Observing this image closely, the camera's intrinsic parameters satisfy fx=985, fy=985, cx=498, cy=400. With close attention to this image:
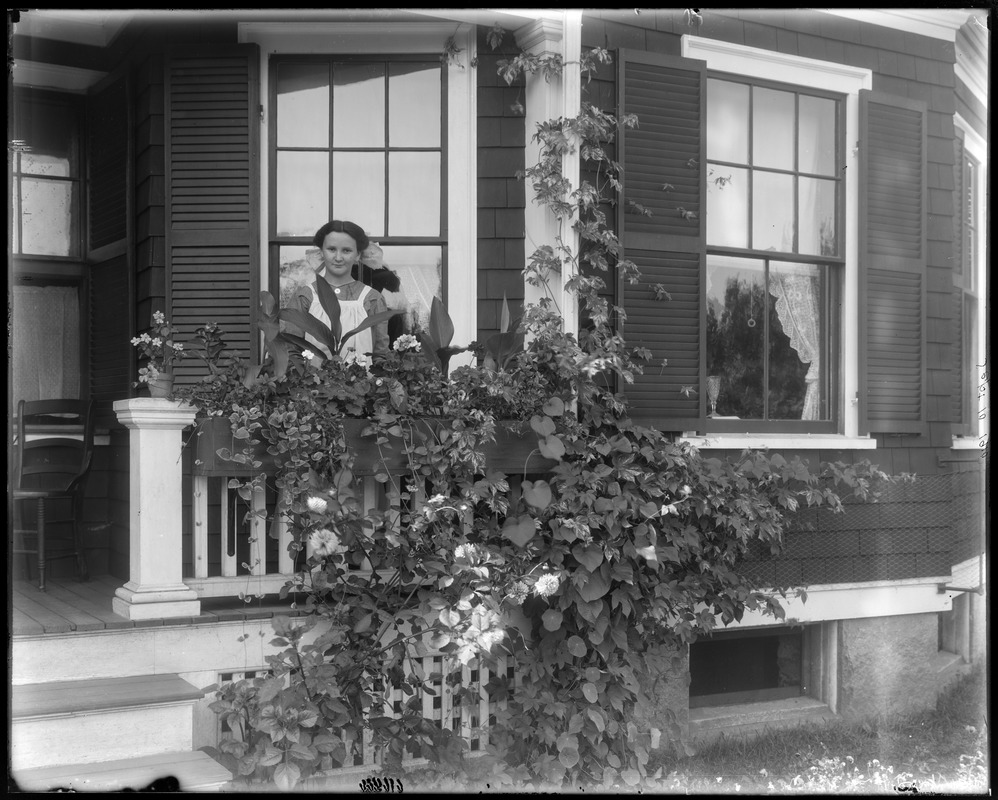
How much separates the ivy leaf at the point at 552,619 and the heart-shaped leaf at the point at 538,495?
386 millimetres

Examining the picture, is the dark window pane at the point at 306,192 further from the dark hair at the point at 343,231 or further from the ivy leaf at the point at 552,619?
the ivy leaf at the point at 552,619

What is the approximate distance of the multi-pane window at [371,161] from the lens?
4.42 meters

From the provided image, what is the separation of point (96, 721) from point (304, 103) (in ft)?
8.92

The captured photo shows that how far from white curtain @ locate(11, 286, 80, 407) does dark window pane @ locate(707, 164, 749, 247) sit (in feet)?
10.9

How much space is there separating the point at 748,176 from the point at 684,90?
0.56 metres

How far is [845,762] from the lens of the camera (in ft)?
14.4

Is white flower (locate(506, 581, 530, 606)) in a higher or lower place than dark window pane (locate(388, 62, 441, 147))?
lower

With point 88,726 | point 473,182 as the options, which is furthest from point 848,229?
point 88,726

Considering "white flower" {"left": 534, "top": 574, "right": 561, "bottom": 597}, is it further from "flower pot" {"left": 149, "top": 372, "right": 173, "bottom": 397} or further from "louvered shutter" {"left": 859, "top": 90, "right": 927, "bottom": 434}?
"louvered shutter" {"left": 859, "top": 90, "right": 927, "bottom": 434}

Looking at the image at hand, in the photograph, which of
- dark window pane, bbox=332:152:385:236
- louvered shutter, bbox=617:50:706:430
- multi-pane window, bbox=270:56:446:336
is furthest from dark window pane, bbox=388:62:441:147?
louvered shutter, bbox=617:50:706:430

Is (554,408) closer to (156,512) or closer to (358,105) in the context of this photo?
(156,512)

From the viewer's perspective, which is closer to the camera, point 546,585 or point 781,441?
point 546,585

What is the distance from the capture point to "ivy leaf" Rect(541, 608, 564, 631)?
11.7 feet

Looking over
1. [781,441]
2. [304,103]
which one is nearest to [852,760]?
[781,441]
